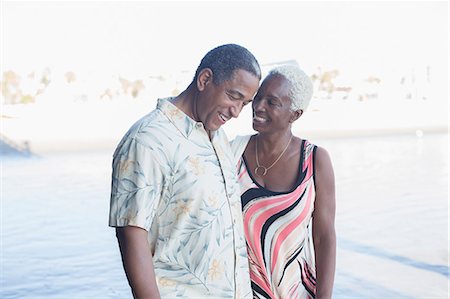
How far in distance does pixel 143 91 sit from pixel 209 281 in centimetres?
2919

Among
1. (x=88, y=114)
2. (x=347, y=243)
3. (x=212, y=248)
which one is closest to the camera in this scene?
(x=212, y=248)

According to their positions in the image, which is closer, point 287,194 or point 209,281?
point 209,281

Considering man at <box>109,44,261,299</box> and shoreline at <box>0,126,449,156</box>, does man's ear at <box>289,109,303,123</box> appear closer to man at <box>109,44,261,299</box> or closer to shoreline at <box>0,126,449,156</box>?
man at <box>109,44,261,299</box>

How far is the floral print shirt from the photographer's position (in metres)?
1.50

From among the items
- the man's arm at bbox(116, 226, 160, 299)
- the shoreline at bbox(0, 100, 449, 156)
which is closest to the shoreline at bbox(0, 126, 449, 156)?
the shoreline at bbox(0, 100, 449, 156)

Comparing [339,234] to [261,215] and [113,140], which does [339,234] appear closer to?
[261,215]

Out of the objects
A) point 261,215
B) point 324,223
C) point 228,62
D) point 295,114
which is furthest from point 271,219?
point 228,62

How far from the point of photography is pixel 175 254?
1.57m

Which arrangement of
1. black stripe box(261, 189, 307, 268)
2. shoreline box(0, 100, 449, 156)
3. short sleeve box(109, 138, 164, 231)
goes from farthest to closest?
shoreline box(0, 100, 449, 156), black stripe box(261, 189, 307, 268), short sleeve box(109, 138, 164, 231)

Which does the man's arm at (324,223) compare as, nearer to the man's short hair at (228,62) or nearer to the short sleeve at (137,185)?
the man's short hair at (228,62)

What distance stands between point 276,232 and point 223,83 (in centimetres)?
57

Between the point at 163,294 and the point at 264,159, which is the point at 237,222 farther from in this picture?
the point at 264,159

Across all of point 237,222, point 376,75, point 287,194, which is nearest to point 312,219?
point 287,194

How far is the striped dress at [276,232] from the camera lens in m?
1.96
